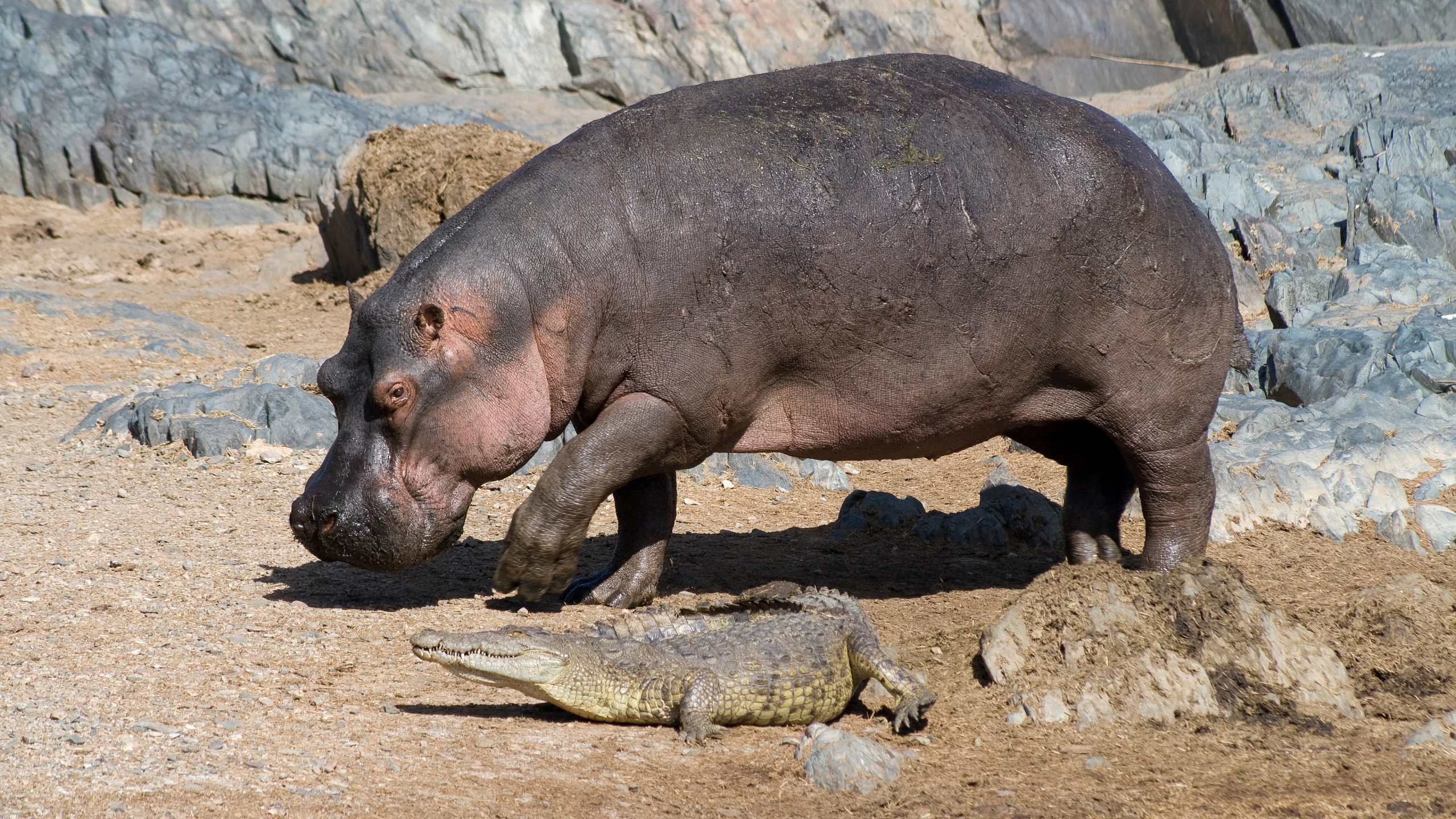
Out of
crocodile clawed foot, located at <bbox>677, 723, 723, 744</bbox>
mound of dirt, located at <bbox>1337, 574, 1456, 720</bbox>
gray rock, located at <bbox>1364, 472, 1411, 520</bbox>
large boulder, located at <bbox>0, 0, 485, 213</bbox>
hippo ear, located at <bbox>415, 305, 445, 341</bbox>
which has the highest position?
large boulder, located at <bbox>0, 0, 485, 213</bbox>

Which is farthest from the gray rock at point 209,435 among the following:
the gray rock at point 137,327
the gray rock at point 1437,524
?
the gray rock at point 1437,524

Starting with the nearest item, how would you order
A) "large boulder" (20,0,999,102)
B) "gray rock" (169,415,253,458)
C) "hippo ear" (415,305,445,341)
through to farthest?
"hippo ear" (415,305,445,341) < "gray rock" (169,415,253,458) < "large boulder" (20,0,999,102)

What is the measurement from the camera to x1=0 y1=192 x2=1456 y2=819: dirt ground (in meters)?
3.68

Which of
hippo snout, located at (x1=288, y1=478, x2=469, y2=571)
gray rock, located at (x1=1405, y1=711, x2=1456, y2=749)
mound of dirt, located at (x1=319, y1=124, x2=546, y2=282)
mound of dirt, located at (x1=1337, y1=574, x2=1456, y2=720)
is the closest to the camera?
gray rock, located at (x1=1405, y1=711, x2=1456, y2=749)

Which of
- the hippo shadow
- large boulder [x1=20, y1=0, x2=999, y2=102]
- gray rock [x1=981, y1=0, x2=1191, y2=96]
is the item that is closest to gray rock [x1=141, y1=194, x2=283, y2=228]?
A: large boulder [x1=20, y1=0, x2=999, y2=102]

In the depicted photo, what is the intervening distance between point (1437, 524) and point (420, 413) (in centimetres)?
587

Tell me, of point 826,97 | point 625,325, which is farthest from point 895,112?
point 625,325

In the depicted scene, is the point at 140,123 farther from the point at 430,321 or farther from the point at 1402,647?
the point at 1402,647

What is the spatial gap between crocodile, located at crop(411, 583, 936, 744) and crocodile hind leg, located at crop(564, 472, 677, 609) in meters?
1.15

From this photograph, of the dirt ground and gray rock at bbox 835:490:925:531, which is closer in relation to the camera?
the dirt ground

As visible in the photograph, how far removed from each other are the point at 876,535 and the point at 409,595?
10.0ft

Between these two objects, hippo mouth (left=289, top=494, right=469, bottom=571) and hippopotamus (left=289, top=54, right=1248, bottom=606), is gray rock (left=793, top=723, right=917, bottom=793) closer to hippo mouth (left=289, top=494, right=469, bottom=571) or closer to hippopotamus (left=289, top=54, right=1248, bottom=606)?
hippopotamus (left=289, top=54, right=1248, bottom=606)

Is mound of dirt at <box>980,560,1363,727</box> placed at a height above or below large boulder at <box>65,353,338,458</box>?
below

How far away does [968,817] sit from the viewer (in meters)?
Result: 3.68
